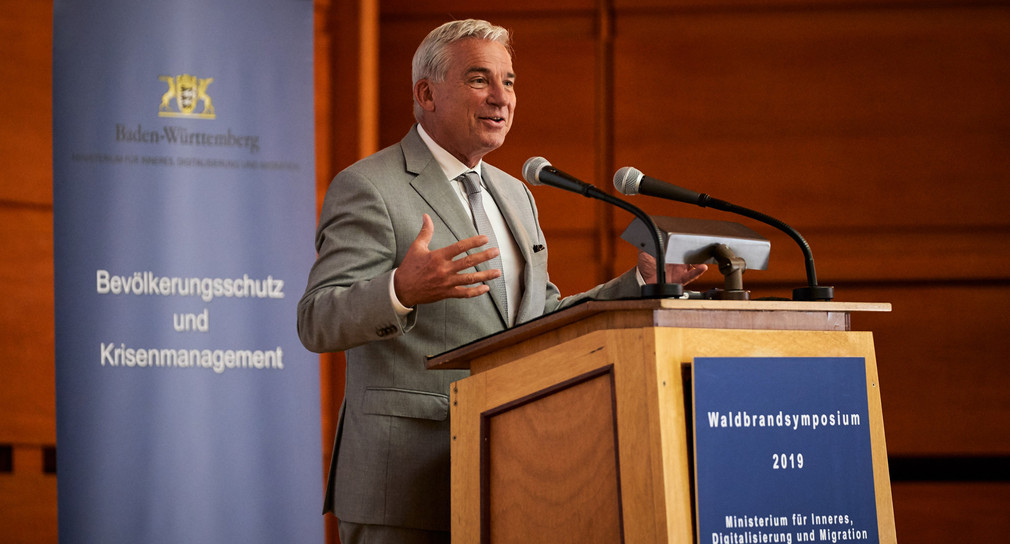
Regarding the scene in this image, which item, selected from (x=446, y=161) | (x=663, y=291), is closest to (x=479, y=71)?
(x=446, y=161)

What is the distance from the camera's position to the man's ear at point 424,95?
6.67 feet

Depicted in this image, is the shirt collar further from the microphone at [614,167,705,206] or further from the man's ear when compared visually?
the microphone at [614,167,705,206]

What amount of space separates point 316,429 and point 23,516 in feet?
4.20

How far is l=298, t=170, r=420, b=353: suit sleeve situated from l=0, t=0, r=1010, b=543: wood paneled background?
2.00m

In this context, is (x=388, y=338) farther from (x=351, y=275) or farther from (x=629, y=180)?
(x=629, y=180)

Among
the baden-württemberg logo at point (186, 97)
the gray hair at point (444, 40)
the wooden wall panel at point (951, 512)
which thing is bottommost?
the wooden wall panel at point (951, 512)

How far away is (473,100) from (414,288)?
666mm

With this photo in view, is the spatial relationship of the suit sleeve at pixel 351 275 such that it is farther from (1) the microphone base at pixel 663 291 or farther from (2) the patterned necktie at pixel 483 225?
(1) the microphone base at pixel 663 291

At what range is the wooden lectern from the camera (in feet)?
3.88

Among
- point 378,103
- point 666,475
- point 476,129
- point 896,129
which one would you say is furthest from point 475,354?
point 896,129

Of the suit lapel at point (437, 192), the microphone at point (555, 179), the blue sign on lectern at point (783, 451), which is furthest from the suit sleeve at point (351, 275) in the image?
the blue sign on lectern at point (783, 451)

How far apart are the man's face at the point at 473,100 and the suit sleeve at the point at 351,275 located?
29cm

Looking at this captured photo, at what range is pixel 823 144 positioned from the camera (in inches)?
149

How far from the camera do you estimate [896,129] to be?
3.75 meters
